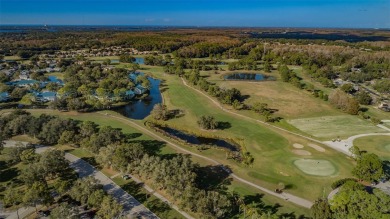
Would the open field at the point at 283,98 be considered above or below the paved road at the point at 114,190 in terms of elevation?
above

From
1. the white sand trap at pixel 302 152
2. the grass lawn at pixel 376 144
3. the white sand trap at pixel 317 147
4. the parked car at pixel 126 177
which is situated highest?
the parked car at pixel 126 177

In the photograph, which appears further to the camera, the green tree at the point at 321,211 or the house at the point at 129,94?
the house at the point at 129,94

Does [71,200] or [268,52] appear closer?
[71,200]

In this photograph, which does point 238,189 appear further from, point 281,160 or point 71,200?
point 71,200

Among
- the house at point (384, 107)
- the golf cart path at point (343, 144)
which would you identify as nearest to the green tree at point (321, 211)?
the golf cart path at point (343, 144)

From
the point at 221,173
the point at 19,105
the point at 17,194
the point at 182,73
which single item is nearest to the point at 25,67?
the point at 19,105

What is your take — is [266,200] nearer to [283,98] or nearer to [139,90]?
[283,98]

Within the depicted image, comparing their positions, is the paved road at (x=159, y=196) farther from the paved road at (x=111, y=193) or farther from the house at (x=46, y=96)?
the house at (x=46, y=96)

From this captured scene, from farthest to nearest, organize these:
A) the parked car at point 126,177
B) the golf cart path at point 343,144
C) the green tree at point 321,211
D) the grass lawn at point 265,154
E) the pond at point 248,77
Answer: the pond at point 248,77, the golf cart path at point 343,144, the grass lawn at point 265,154, the parked car at point 126,177, the green tree at point 321,211
